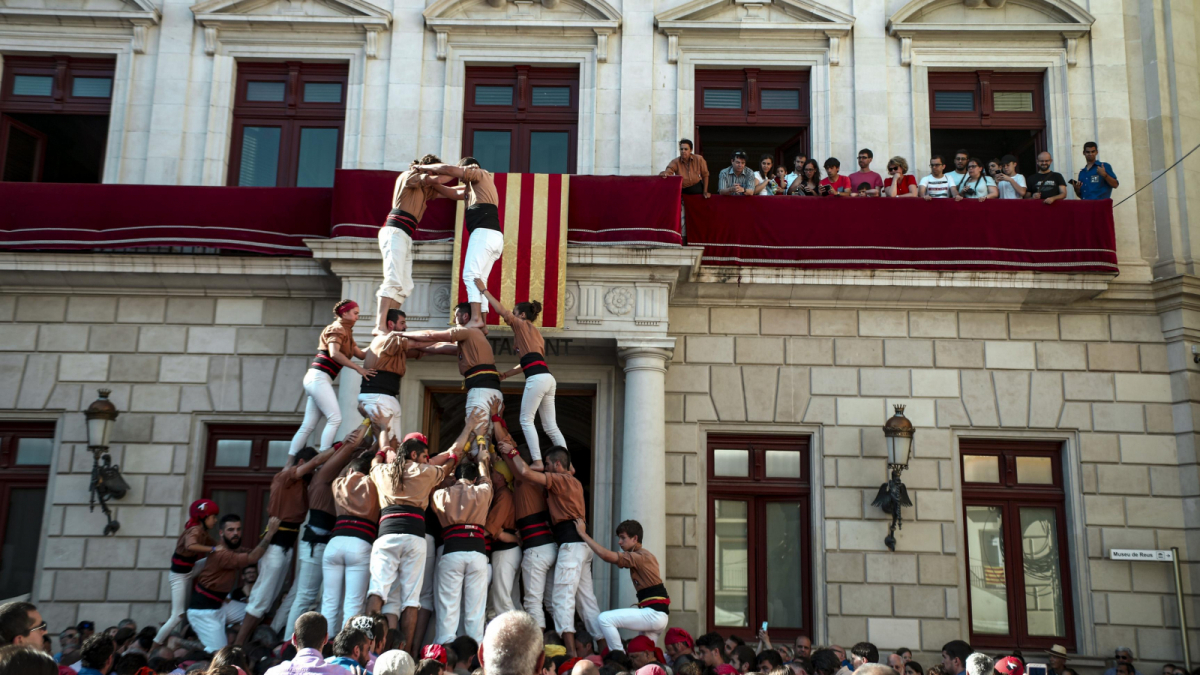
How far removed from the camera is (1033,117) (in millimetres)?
16172

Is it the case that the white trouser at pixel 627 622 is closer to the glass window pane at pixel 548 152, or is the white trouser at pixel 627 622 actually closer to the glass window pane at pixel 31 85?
the glass window pane at pixel 548 152

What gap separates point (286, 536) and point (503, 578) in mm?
2609

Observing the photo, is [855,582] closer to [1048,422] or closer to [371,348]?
[1048,422]

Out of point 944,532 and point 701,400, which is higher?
point 701,400

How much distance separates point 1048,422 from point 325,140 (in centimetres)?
1186

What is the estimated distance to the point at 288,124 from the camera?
16500mm

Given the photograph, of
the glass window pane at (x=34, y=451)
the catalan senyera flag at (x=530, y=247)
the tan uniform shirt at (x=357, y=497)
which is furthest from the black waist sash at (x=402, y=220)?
the glass window pane at (x=34, y=451)

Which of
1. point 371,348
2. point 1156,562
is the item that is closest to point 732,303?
point 371,348

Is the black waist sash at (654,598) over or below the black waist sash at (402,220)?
below

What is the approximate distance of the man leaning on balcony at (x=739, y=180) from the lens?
14758 millimetres

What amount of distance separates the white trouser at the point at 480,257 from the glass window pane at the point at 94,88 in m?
7.61

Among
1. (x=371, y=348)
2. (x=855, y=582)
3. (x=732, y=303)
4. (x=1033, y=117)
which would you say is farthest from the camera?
(x=1033, y=117)

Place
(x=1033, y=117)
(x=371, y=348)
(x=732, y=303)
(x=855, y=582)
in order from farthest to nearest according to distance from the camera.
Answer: (x=1033, y=117), (x=732, y=303), (x=855, y=582), (x=371, y=348)

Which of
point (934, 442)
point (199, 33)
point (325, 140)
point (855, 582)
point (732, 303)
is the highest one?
point (199, 33)
